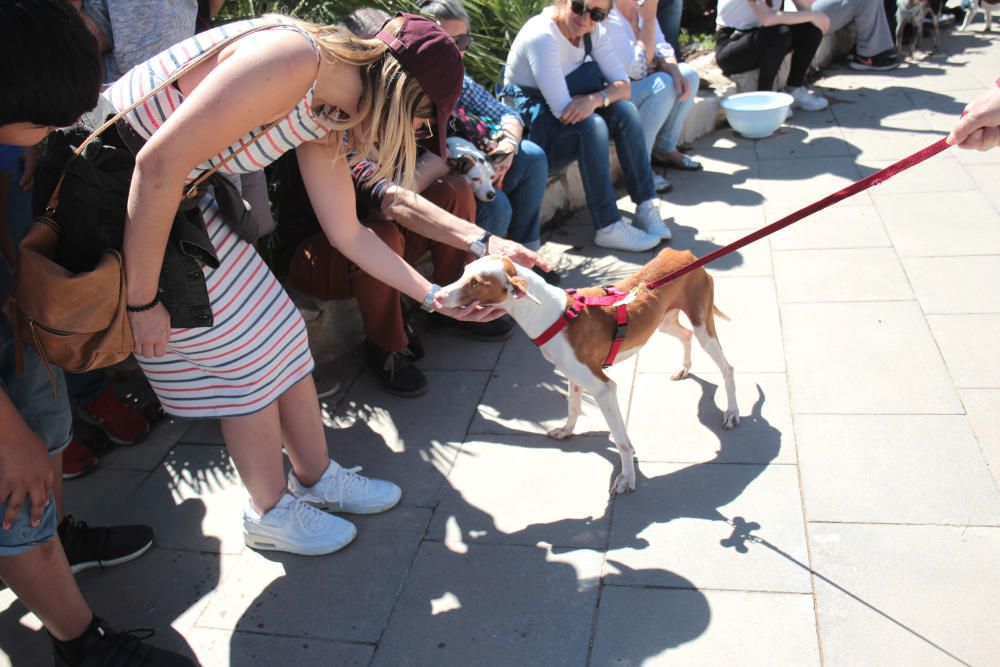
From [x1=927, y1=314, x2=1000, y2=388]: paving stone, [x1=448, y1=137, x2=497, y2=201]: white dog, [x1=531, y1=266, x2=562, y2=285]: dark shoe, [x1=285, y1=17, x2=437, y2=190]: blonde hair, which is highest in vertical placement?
[x1=285, y1=17, x2=437, y2=190]: blonde hair

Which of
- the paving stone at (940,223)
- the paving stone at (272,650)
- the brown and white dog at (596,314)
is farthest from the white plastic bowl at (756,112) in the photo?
the paving stone at (272,650)

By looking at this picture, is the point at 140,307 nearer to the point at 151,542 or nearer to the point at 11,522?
the point at 11,522

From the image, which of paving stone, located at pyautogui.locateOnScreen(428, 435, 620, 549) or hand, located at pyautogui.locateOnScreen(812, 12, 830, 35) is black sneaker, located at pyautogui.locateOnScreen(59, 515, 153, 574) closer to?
paving stone, located at pyautogui.locateOnScreen(428, 435, 620, 549)

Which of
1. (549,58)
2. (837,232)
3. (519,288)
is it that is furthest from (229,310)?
(837,232)

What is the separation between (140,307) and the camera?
220 centimetres

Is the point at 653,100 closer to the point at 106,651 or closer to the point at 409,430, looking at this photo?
the point at 409,430

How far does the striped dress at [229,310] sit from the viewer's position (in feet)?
7.21

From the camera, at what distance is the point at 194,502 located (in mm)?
3361

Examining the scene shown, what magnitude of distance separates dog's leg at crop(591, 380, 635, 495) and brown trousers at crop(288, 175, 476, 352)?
1.20 m

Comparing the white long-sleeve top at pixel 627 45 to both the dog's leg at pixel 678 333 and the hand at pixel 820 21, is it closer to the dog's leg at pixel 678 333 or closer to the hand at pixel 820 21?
the hand at pixel 820 21

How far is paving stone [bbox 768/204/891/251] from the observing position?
500 centimetres

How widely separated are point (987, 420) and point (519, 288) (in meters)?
2.08

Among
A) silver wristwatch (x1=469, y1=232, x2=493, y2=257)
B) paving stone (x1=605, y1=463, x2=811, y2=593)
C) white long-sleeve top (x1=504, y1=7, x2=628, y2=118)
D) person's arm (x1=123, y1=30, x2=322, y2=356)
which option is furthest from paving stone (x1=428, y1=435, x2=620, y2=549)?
white long-sleeve top (x1=504, y1=7, x2=628, y2=118)

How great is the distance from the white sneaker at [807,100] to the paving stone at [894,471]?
5.05m
